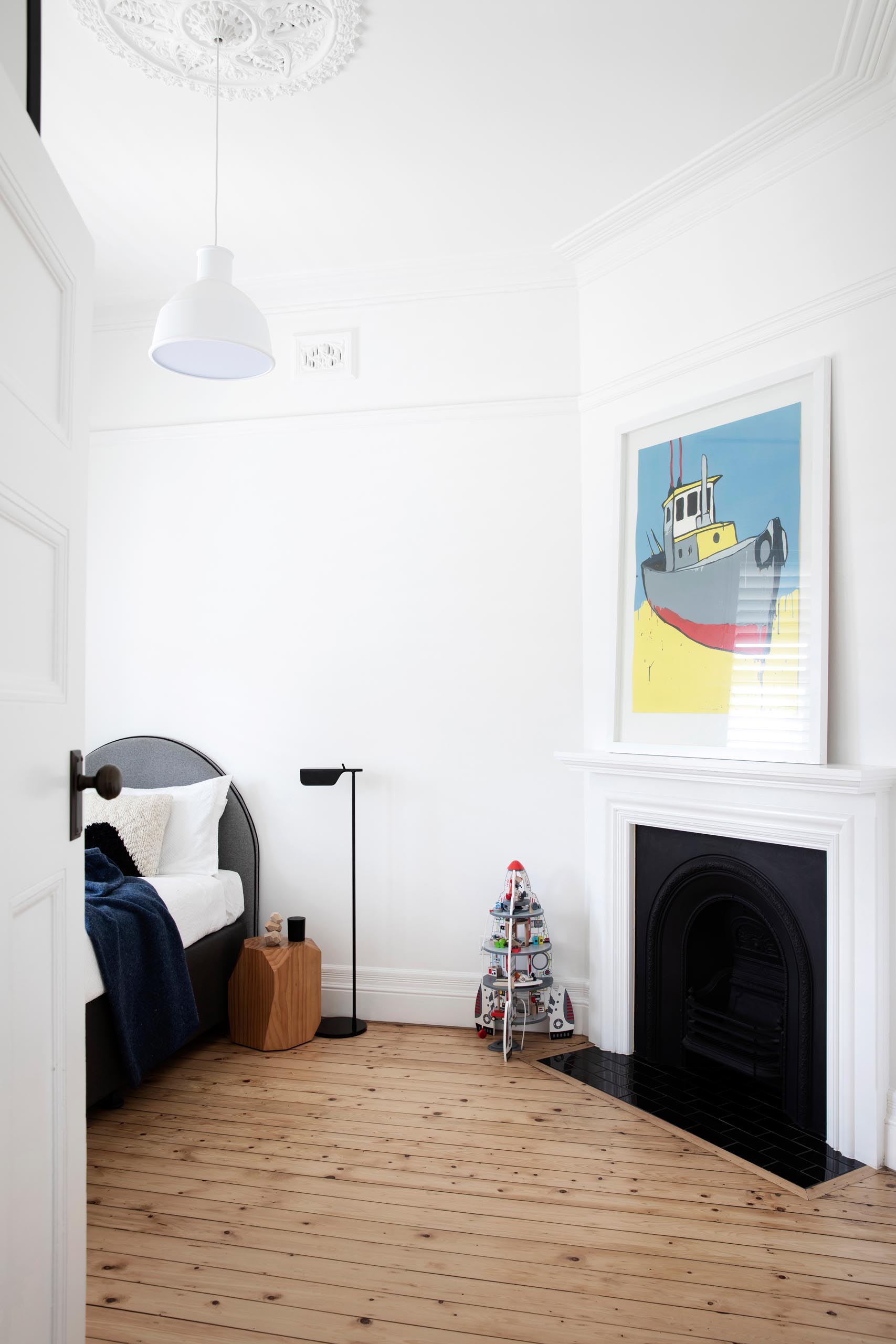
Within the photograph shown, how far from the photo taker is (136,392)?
4.09 m

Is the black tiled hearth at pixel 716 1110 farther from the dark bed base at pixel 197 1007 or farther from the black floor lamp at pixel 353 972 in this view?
the dark bed base at pixel 197 1007

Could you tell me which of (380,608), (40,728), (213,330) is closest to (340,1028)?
(380,608)

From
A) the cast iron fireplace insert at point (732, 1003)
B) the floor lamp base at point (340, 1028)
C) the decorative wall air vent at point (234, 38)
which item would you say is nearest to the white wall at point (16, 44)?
the decorative wall air vent at point (234, 38)

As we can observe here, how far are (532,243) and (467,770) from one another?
2.12m

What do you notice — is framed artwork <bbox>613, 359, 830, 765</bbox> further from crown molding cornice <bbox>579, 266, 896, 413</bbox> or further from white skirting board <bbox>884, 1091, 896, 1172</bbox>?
white skirting board <bbox>884, 1091, 896, 1172</bbox>

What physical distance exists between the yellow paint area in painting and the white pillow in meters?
1.74

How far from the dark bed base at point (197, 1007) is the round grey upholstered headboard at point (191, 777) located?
7.6 inches

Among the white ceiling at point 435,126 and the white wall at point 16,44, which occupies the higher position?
the white ceiling at point 435,126

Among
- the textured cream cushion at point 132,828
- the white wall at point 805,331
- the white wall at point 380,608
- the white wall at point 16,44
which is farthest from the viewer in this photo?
the white wall at point 380,608

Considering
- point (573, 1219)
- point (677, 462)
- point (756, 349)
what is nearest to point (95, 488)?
point (677, 462)

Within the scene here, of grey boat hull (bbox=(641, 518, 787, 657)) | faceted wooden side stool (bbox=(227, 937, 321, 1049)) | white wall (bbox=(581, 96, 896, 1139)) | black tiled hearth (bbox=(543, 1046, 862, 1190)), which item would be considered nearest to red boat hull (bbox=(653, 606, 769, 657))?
grey boat hull (bbox=(641, 518, 787, 657))

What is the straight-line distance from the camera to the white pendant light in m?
2.51

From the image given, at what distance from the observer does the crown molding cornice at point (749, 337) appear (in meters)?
2.71

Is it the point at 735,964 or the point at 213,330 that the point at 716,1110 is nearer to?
the point at 735,964
